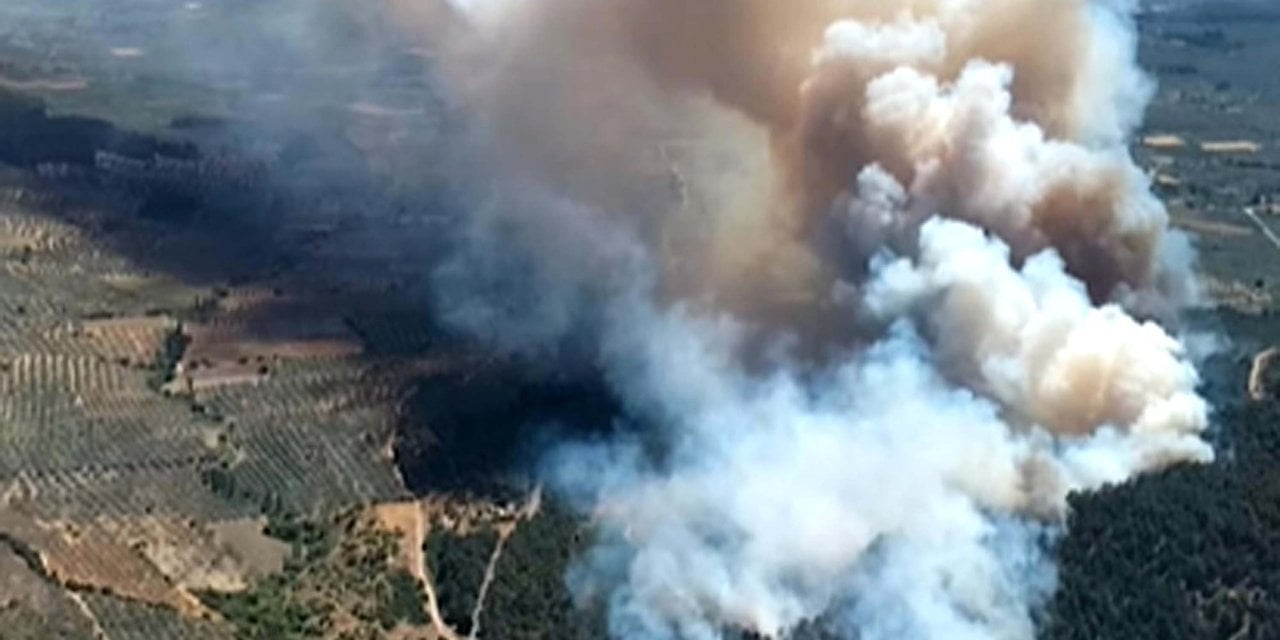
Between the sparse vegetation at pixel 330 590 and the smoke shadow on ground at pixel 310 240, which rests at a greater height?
the smoke shadow on ground at pixel 310 240

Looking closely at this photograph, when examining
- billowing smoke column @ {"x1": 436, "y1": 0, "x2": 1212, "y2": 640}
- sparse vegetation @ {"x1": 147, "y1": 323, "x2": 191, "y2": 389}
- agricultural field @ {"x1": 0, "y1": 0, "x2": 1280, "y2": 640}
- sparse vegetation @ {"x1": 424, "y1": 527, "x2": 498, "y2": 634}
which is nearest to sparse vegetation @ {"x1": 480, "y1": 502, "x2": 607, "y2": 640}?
agricultural field @ {"x1": 0, "y1": 0, "x2": 1280, "y2": 640}

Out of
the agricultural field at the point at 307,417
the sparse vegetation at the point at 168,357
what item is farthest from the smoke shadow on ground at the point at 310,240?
the sparse vegetation at the point at 168,357

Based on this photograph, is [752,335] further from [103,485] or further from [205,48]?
[205,48]

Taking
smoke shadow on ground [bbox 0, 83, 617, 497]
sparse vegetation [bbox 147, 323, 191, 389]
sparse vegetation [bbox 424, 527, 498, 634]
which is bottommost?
sparse vegetation [bbox 424, 527, 498, 634]

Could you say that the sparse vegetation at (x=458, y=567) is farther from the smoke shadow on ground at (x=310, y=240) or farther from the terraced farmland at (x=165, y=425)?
the smoke shadow on ground at (x=310, y=240)

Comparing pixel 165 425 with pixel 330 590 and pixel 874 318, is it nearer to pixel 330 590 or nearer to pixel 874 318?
pixel 330 590

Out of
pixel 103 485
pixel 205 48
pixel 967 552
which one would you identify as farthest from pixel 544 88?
pixel 205 48

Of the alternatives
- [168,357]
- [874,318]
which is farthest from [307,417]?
[874,318]

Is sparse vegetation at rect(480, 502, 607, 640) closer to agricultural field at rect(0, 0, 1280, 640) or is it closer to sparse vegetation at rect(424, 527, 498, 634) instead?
agricultural field at rect(0, 0, 1280, 640)
